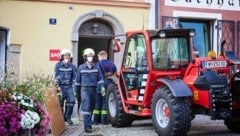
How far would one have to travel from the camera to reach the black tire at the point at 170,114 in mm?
9383

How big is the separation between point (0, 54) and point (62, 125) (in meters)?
5.66

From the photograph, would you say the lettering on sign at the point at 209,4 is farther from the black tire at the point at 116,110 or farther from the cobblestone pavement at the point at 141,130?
the black tire at the point at 116,110

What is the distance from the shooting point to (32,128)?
25.1 feet

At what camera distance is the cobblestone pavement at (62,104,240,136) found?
10.7 metres

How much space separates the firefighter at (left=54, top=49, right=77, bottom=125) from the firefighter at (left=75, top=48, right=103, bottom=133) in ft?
2.70

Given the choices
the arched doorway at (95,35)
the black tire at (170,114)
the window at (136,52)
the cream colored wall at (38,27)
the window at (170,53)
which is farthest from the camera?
the arched doorway at (95,35)

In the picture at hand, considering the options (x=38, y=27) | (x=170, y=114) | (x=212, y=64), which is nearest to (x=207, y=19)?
(x=38, y=27)

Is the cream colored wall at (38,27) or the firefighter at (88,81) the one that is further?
the cream colored wall at (38,27)

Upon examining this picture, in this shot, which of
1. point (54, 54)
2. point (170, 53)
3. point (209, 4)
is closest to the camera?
point (170, 53)

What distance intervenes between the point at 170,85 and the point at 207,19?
8596mm

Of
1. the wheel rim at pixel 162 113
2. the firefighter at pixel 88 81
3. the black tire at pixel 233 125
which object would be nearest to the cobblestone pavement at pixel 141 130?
the black tire at pixel 233 125

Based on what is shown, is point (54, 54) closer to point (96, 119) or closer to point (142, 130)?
point (96, 119)

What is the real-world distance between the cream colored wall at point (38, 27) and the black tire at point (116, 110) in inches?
140

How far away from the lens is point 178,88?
378 inches
